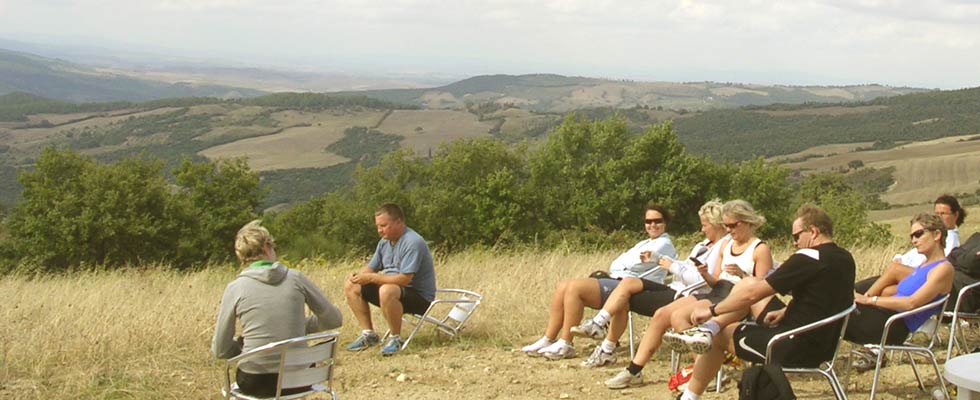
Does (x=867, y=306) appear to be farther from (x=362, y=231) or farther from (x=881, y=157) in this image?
(x=881, y=157)

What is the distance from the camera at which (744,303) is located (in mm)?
4453

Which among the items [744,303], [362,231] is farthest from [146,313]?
[362,231]

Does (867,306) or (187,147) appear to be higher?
(867,306)

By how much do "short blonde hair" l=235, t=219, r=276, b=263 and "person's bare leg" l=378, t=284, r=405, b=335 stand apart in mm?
2108

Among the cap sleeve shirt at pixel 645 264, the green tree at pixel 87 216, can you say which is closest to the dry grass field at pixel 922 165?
the green tree at pixel 87 216

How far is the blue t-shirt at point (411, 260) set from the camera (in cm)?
654

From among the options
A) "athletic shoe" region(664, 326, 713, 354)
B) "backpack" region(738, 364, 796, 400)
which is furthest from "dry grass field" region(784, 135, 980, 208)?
"backpack" region(738, 364, 796, 400)

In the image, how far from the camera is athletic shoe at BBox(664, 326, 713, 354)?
177 inches

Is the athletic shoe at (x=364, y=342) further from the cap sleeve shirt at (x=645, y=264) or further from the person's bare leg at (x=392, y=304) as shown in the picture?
the cap sleeve shirt at (x=645, y=264)

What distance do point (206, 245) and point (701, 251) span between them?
109 feet

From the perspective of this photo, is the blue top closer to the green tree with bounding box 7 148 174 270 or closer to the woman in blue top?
the woman in blue top

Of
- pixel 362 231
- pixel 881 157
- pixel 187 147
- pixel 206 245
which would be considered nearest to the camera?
pixel 206 245

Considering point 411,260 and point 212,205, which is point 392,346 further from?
point 212,205

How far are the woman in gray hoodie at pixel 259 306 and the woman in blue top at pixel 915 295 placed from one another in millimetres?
3016
